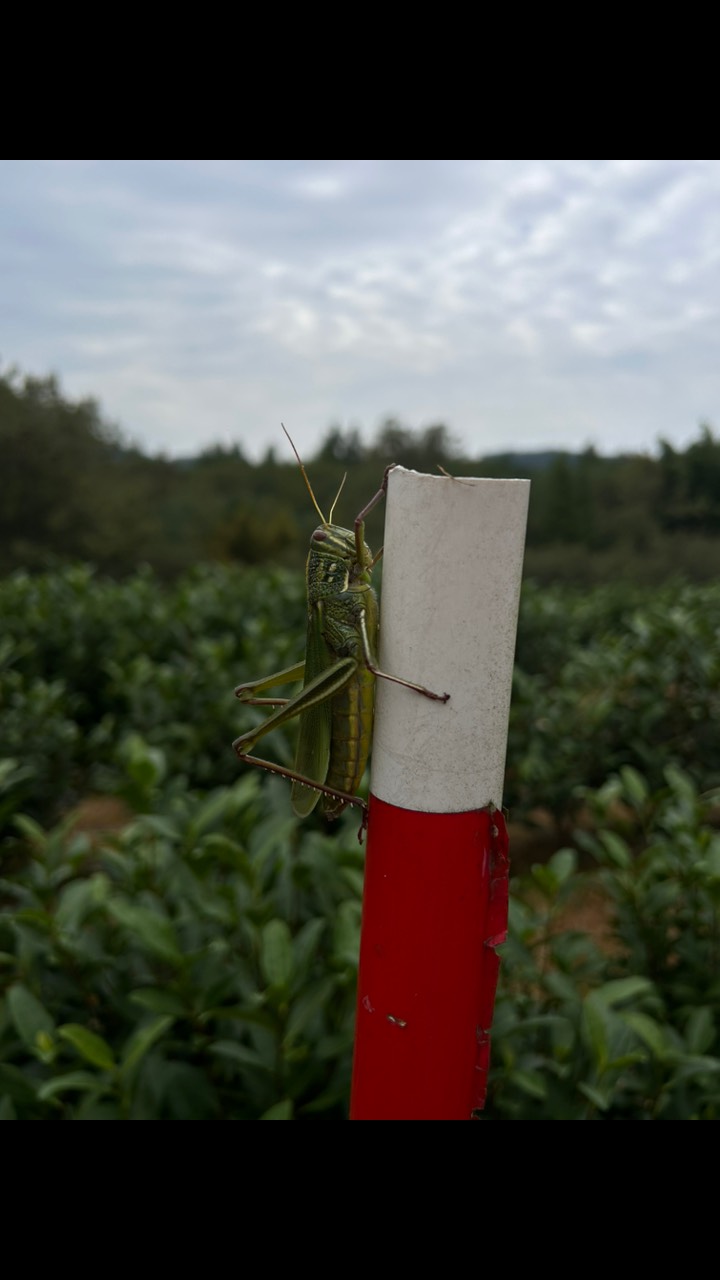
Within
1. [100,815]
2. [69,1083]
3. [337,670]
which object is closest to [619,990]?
[69,1083]

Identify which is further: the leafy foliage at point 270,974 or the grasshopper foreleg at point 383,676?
the leafy foliage at point 270,974

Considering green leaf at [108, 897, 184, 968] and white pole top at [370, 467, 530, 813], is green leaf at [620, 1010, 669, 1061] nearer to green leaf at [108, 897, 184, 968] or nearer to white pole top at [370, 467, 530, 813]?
green leaf at [108, 897, 184, 968]

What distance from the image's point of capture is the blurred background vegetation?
4.08ft

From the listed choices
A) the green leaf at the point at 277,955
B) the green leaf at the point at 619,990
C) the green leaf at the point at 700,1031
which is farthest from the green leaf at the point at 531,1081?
the green leaf at the point at 277,955

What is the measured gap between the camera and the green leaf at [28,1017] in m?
1.25

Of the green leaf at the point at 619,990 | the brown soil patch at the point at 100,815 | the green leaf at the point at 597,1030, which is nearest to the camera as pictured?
the green leaf at the point at 597,1030

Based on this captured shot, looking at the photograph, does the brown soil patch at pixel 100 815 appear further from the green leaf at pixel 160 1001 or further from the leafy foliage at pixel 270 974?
the green leaf at pixel 160 1001

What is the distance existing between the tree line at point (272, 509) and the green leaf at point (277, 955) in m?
10.7

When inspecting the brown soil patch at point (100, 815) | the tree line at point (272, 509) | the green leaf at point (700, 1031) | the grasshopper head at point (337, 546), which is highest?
the tree line at point (272, 509)

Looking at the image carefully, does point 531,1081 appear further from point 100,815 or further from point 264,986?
point 100,815

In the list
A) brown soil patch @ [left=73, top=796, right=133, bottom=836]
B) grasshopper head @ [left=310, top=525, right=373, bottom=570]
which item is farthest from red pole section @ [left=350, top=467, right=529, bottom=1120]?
brown soil patch @ [left=73, top=796, right=133, bottom=836]

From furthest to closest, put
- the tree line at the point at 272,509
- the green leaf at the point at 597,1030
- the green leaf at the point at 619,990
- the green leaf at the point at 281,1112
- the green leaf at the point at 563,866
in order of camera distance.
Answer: the tree line at the point at 272,509 → the green leaf at the point at 563,866 → the green leaf at the point at 619,990 → the green leaf at the point at 597,1030 → the green leaf at the point at 281,1112

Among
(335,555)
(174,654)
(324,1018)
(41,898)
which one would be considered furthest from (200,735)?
(335,555)

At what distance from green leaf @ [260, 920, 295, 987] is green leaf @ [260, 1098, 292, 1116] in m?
0.15
